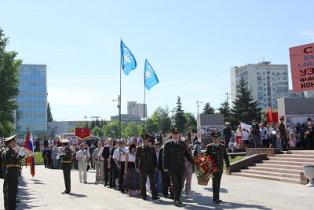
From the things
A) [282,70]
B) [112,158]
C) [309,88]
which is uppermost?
[282,70]

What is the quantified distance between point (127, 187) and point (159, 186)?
103 cm

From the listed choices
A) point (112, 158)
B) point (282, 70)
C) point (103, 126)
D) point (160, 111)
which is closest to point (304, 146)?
point (112, 158)

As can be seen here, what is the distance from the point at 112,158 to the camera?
63.6 feet

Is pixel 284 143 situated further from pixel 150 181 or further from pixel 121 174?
pixel 150 181

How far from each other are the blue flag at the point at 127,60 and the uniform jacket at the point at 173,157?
19030mm

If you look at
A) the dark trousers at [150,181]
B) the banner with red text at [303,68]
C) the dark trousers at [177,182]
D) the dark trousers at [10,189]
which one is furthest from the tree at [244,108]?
the dark trousers at [10,189]

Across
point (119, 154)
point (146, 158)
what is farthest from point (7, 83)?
point (146, 158)

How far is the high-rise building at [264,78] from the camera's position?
172000 millimetres

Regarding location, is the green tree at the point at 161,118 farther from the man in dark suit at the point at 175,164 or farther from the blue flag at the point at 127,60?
the man in dark suit at the point at 175,164

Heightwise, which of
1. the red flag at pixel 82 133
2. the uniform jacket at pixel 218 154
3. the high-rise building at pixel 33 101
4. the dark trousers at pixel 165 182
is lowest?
the dark trousers at pixel 165 182

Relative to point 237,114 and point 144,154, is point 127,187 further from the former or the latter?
point 237,114

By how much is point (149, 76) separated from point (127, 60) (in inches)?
66.1

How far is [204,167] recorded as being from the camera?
14.8 metres

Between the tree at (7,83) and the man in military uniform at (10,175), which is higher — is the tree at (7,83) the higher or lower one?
the higher one
